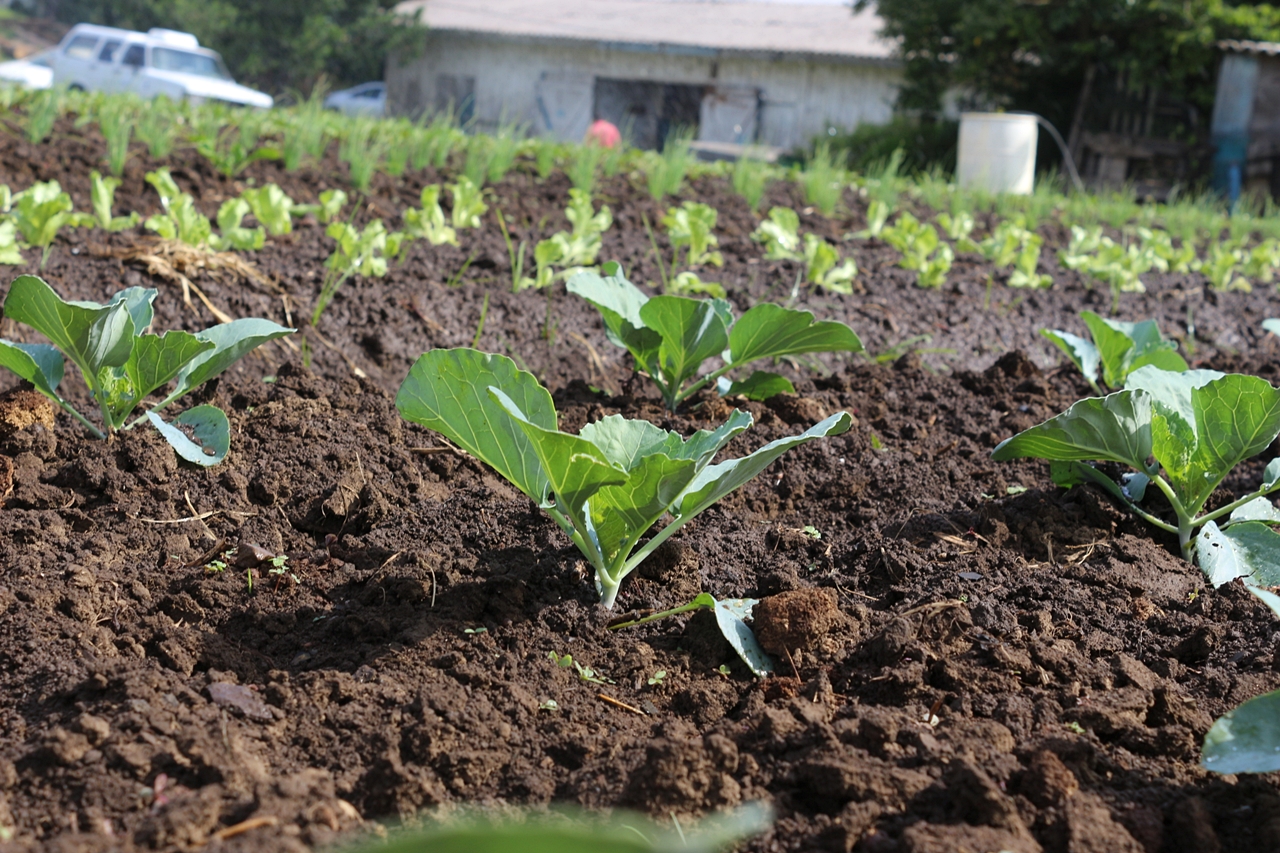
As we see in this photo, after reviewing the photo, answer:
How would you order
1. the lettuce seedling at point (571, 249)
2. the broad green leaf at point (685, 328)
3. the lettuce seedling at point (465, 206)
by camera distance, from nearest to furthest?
1. the broad green leaf at point (685, 328)
2. the lettuce seedling at point (571, 249)
3. the lettuce seedling at point (465, 206)

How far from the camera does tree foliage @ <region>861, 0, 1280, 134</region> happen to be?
14789 mm

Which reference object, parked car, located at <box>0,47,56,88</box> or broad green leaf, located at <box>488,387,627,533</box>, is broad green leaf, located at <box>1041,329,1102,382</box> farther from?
parked car, located at <box>0,47,56,88</box>

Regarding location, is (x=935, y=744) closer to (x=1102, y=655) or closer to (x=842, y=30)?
(x=1102, y=655)

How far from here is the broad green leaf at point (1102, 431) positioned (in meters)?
1.80

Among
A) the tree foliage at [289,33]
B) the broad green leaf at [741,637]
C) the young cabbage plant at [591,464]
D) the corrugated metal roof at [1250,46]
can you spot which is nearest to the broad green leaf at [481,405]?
the young cabbage plant at [591,464]

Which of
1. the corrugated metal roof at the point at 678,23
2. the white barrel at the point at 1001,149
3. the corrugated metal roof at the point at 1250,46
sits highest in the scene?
the corrugated metal roof at the point at 678,23

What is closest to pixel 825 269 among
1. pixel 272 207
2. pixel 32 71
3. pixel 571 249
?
pixel 571 249

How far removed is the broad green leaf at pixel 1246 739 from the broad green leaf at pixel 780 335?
112 centimetres

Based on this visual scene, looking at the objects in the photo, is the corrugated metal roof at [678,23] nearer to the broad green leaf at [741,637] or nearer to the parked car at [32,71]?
the parked car at [32,71]

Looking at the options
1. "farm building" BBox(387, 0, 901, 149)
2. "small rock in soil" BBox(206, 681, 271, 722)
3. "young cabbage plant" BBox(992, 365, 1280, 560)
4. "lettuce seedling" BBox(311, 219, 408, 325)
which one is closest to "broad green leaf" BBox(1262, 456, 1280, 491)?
"young cabbage plant" BBox(992, 365, 1280, 560)

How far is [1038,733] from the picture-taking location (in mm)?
1343

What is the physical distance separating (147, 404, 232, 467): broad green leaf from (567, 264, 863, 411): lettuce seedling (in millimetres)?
732

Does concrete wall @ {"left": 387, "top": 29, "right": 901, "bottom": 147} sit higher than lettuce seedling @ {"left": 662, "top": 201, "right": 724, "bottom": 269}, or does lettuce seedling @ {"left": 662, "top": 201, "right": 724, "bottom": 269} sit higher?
concrete wall @ {"left": 387, "top": 29, "right": 901, "bottom": 147}

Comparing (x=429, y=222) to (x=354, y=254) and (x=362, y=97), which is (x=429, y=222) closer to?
(x=354, y=254)
